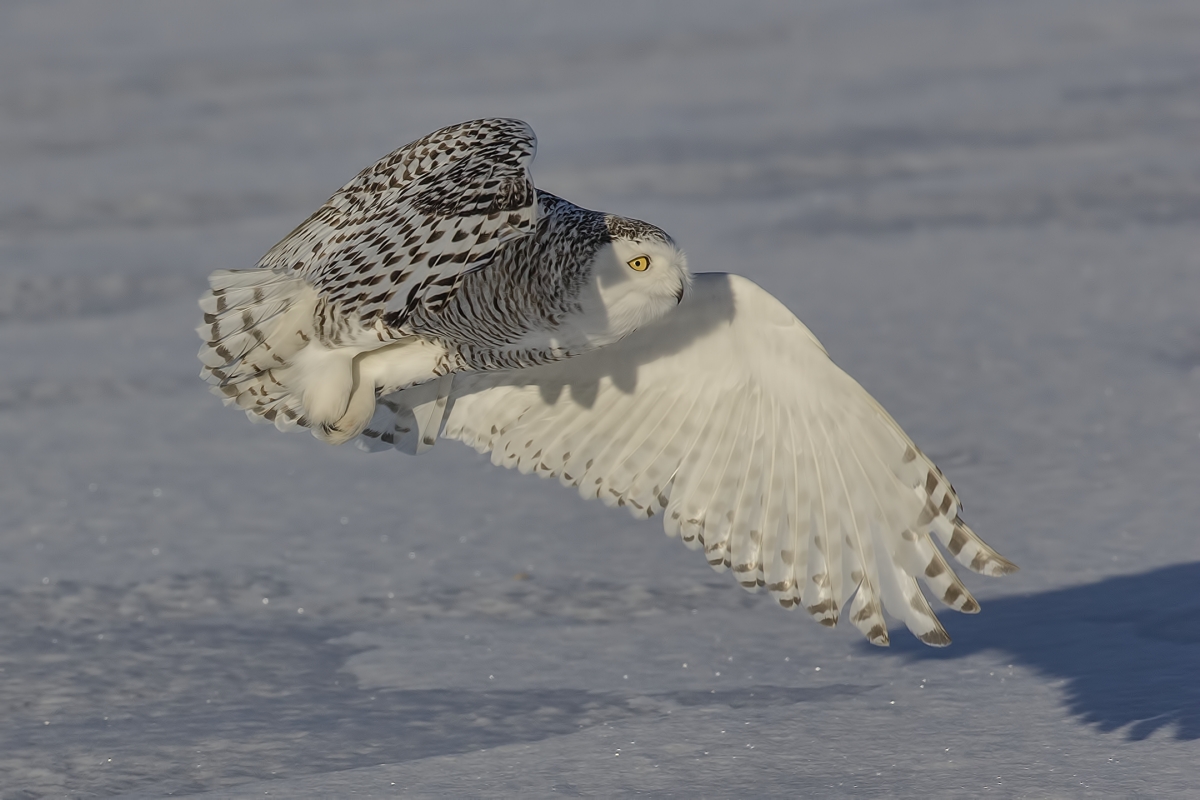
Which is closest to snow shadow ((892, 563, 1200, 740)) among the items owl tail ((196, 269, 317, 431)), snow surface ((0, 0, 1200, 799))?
snow surface ((0, 0, 1200, 799))

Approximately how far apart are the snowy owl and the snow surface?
1.70 feet

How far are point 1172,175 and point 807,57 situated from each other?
383cm

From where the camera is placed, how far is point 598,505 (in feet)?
18.7

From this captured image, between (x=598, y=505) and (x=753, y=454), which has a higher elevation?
(x=753, y=454)

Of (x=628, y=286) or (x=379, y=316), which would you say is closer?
(x=379, y=316)

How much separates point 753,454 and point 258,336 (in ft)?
4.49

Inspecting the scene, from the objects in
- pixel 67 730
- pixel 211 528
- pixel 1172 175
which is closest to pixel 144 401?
pixel 211 528

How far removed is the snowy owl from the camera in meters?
3.80

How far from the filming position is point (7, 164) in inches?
399

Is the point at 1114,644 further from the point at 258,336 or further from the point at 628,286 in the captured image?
the point at 258,336

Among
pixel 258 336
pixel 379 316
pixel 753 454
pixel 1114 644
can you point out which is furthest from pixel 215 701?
pixel 1114 644

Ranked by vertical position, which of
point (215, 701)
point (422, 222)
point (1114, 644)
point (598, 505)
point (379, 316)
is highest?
point (422, 222)

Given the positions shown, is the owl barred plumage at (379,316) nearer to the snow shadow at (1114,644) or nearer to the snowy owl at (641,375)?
the snowy owl at (641,375)

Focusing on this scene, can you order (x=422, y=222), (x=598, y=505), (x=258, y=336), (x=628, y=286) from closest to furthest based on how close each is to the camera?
1. (x=422, y=222)
2. (x=628, y=286)
3. (x=258, y=336)
4. (x=598, y=505)
